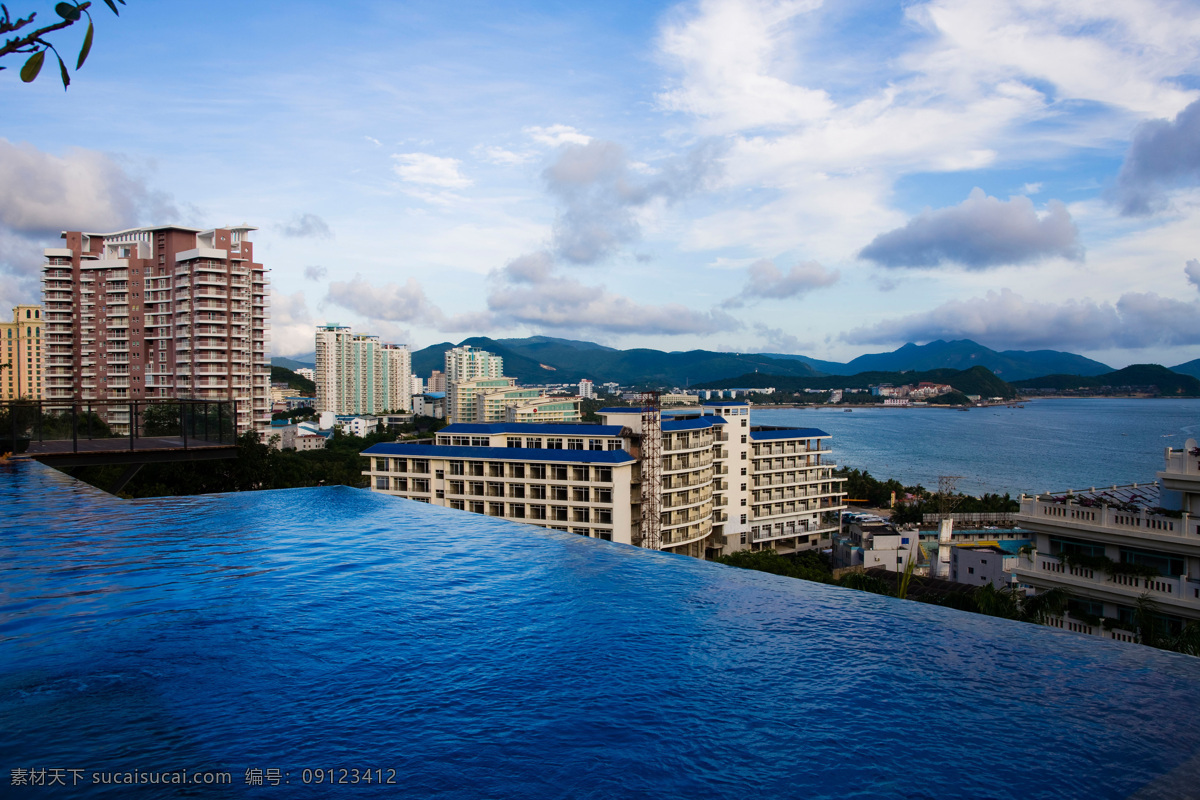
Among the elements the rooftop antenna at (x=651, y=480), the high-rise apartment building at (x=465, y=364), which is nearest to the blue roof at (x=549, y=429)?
the rooftop antenna at (x=651, y=480)

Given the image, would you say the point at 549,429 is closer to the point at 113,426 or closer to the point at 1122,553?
the point at 113,426

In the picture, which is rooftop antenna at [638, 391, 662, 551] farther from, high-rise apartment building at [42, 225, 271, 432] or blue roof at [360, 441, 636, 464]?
high-rise apartment building at [42, 225, 271, 432]

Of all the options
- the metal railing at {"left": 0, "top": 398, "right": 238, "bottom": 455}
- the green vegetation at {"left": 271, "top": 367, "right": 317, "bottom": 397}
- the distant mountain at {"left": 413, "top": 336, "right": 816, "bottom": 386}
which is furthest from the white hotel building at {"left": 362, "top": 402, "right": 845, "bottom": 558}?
the distant mountain at {"left": 413, "top": 336, "right": 816, "bottom": 386}

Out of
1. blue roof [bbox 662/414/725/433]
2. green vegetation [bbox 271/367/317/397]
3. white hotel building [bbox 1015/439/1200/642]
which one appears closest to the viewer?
white hotel building [bbox 1015/439/1200/642]

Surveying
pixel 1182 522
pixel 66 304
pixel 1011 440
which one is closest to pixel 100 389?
pixel 66 304

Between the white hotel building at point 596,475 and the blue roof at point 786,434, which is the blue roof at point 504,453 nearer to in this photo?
the white hotel building at point 596,475

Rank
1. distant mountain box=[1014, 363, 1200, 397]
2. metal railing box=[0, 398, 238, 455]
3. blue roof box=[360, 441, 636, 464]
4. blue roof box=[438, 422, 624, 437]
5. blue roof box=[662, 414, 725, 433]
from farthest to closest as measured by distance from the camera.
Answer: distant mountain box=[1014, 363, 1200, 397]
blue roof box=[662, 414, 725, 433]
blue roof box=[438, 422, 624, 437]
blue roof box=[360, 441, 636, 464]
metal railing box=[0, 398, 238, 455]

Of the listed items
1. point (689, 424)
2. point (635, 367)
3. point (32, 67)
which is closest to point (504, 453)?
point (689, 424)
